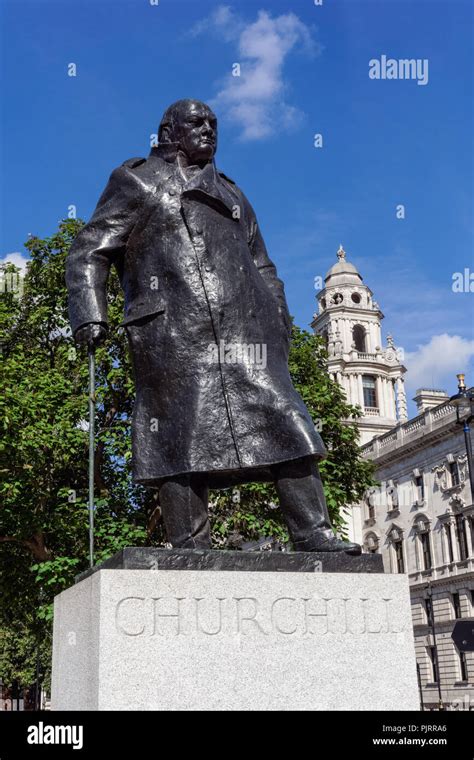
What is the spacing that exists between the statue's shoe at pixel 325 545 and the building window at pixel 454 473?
142 ft

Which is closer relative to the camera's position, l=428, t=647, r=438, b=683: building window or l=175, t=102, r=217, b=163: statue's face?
l=175, t=102, r=217, b=163: statue's face

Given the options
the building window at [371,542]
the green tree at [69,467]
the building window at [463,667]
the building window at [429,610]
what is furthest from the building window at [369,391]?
the green tree at [69,467]

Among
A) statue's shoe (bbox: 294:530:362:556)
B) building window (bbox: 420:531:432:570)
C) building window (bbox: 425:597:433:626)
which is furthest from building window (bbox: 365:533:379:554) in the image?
statue's shoe (bbox: 294:530:362:556)

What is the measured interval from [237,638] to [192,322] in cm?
204

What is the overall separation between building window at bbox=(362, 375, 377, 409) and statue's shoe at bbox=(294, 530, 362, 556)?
72.0 metres

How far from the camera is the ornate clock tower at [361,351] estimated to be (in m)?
76.6

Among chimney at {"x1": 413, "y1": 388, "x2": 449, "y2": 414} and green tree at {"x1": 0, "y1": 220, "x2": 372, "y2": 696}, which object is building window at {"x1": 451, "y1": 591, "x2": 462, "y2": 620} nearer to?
chimney at {"x1": 413, "y1": 388, "x2": 449, "y2": 414}

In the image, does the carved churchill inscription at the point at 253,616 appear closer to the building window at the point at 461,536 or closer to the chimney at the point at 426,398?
the building window at the point at 461,536

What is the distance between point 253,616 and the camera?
4719mm

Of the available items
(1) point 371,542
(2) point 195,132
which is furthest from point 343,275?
(2) point 195,132

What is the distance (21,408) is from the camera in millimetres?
20578

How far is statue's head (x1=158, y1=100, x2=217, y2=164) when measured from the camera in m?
6.14

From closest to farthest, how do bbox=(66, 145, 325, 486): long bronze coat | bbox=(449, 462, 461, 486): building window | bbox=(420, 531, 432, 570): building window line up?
bbox=(66, 145, 325, 486): long bronze coat < bbox=(449, 462, 461, 486): building window < bbox=(420, 531, 432, 570): building window

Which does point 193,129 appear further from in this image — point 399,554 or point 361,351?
point 361,351
